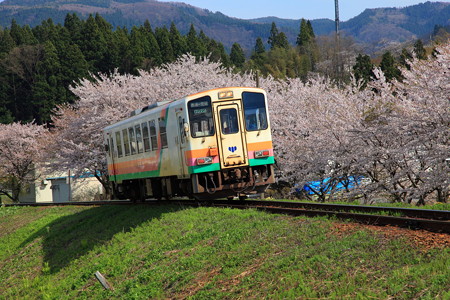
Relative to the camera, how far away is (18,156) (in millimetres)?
43438

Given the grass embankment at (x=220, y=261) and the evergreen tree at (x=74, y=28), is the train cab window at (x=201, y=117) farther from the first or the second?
the evergreen tree at (x=74, y=28)

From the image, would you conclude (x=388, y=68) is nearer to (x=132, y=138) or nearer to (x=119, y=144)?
(x=119, y=144)

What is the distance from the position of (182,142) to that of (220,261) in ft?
17.0

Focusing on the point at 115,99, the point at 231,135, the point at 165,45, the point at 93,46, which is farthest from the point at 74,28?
the point at 231,135

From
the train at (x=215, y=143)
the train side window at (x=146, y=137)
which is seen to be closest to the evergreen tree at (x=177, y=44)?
the train side window at (x=146, y=137)

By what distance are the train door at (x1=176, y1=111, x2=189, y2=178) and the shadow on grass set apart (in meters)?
1.36

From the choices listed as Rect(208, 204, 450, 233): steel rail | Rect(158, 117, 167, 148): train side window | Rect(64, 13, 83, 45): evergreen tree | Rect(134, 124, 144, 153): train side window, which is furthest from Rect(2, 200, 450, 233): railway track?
Rect(64, 13, 83, 45): evergreen tree

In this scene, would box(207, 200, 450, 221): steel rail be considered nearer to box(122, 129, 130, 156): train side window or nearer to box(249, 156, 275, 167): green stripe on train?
box(249, 156, 275, 167): green stripe on train

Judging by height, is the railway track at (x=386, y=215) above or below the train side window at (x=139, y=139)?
below

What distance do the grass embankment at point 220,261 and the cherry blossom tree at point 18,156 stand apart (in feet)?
94.0

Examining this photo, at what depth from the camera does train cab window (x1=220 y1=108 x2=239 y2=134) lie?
1319 cm

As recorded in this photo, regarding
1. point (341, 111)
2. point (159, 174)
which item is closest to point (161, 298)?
point (159, 174)

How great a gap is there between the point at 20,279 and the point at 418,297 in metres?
12.0

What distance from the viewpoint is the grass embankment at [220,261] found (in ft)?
19.4
